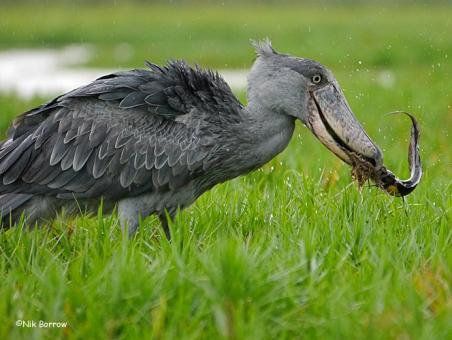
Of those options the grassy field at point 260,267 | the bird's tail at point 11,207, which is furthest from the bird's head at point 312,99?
the bird's tail at point 11,207

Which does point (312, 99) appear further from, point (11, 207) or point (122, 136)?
point (11, 207)

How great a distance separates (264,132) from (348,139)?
0.47 m

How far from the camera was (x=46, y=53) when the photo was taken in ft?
80.4

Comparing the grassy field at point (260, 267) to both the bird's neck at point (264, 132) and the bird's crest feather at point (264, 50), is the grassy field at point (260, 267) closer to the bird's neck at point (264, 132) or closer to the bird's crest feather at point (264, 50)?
the bird's neck at point (264, 132)

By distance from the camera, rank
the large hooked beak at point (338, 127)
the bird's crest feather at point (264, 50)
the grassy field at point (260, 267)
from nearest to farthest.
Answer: the grassy field at point (260, 267), the large hooked beak at point (338, 127), the bird's crest feather at point (264, 50)

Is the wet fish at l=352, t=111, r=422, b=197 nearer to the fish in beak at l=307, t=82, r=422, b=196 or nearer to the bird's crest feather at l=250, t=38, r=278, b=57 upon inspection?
the fish in beak at l=307, t=82, r=422, b=196

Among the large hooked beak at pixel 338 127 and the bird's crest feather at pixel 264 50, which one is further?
the bird's crest feather at pixel 264 50

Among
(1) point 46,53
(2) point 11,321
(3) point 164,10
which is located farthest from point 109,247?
(3) point 164,10

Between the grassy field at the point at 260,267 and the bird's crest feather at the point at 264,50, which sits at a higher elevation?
the bird's crest feather at the point at 264,50

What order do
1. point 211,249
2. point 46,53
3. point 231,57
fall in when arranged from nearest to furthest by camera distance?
1. point 211,249
2. point 231,57
3. point 46,53

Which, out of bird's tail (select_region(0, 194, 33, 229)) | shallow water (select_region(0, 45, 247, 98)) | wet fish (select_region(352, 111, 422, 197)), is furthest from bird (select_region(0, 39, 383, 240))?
shallow water (select_region(0, 45, 247, 98))

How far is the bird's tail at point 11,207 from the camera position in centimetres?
464

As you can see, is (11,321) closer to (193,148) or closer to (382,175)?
(193,148)

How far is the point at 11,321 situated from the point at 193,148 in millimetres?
1668
